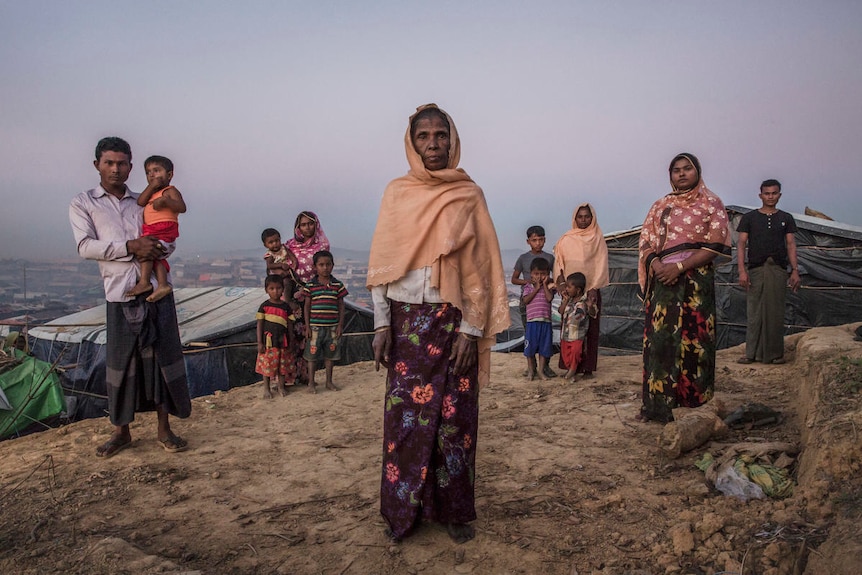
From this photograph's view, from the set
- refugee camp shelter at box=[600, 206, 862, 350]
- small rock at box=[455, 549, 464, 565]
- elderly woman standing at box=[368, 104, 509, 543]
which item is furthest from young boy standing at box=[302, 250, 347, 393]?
refugee camp shelter at box=[600, 206, 862, 350]

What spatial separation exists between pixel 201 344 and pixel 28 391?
356 centimetres

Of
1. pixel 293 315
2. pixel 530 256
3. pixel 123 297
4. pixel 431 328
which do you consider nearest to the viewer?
pixel 431 328

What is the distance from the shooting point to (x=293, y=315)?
5.67 meters

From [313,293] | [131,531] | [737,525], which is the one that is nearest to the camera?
[737,525]

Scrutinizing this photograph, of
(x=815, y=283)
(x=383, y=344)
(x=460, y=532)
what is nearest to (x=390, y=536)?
(x=460, y=532)

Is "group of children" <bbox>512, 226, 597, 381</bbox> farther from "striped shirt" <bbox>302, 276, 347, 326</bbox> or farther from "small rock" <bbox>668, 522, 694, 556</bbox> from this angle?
Answer: "small rock" <bbox>668, 522, 694, 556</bbox>

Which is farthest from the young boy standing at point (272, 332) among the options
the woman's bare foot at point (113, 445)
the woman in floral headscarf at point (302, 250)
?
the woman's bare foot at point (113, 445)

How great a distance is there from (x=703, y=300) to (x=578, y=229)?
7.97ft

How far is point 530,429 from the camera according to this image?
12.9 feet

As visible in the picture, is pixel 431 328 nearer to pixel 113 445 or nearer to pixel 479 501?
pixel 479 501

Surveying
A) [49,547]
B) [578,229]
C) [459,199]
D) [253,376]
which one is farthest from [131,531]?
[253,376]

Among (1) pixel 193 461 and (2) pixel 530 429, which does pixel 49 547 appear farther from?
(2) pixel 530 429

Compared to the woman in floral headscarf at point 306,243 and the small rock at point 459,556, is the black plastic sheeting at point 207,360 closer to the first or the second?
the woman in floral headscarf at point 306,243

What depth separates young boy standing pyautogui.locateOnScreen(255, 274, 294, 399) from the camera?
543 centimetres
